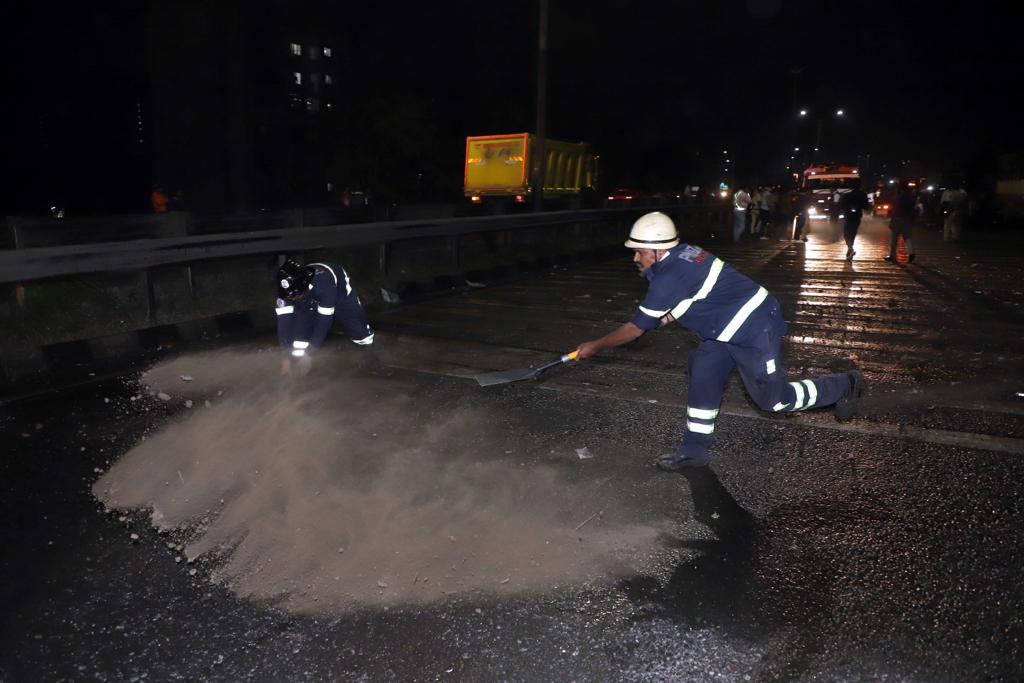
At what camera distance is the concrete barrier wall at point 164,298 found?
700 cm

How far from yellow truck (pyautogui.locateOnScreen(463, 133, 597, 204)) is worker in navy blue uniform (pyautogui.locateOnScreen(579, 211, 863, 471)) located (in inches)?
785

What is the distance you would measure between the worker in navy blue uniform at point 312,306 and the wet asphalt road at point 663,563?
2.44ft

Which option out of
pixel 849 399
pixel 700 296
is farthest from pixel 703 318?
pixel 849 399

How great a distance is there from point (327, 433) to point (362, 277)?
702 cm

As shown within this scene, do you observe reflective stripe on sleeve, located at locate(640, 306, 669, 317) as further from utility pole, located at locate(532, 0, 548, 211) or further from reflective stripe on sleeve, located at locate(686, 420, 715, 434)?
utility pole, located at locate(532, 0, 548, 211)

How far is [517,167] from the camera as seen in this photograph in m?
24.7

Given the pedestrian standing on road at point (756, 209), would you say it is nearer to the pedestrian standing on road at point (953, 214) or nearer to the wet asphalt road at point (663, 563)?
the pedestrian standing on road at point (953, 214)

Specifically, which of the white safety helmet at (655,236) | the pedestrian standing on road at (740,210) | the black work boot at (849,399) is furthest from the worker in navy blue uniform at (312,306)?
the pedestrian standing on road at (740,210)

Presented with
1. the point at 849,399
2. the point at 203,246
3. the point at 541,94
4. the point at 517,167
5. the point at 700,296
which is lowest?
the point at 849,399

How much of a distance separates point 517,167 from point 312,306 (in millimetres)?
19067

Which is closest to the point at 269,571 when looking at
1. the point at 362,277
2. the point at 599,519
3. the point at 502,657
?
the point at 502,657

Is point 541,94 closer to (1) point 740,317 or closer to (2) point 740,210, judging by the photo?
(2) point 740,210

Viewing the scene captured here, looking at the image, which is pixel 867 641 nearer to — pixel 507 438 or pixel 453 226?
pixel 507 438

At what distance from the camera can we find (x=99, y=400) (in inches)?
225
